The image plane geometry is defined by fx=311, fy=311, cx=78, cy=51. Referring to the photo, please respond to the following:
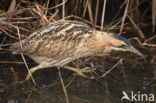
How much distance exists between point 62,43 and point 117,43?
25.3 inches

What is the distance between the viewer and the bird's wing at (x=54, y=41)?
3617 millimetres

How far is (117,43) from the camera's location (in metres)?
3.64

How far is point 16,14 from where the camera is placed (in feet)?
14.0

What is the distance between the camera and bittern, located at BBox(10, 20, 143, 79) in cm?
362

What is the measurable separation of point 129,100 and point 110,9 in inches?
114

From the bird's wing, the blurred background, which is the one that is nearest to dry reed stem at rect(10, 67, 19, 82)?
the blurred background

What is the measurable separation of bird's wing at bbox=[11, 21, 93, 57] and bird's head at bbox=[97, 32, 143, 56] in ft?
1.00

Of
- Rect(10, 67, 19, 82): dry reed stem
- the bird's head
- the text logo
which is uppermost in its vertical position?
the bird's head

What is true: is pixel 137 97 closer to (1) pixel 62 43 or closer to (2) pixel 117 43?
(2) pixel 117 43

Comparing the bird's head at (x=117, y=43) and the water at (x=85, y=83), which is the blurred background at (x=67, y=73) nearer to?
the water at (x=85, y=83)

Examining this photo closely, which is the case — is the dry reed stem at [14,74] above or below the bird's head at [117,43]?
below

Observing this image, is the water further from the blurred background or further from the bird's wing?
the bird's wing

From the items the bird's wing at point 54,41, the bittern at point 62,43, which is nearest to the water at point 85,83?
the bittern at point 62,43

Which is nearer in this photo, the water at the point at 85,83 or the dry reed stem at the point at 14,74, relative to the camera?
the water at the point at 85,83
